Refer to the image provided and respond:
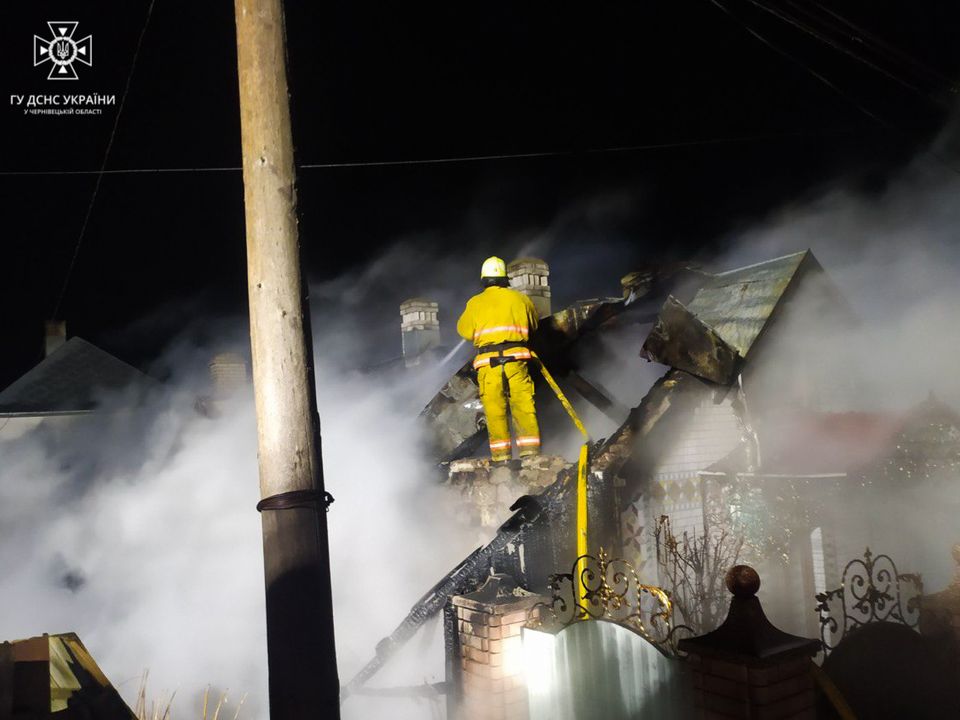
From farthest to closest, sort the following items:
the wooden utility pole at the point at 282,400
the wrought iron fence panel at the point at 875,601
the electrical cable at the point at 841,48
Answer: the electrical cable at the point at 841,48 < the wrought iron fence panel at the point at 875,601 < the wooden utility pole at the point at 282,400

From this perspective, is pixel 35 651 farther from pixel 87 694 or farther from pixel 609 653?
pixel 609 653

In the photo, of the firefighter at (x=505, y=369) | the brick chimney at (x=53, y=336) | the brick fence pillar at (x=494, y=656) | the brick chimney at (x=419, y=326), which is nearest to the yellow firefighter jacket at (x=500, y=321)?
the firefighter at (x=505, y=369)

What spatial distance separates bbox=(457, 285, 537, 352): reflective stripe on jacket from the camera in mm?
7602

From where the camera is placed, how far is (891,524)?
764cm

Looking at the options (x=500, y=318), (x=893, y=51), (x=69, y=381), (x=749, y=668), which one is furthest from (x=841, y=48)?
(x=69, y=381)

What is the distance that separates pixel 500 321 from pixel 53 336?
23756mm

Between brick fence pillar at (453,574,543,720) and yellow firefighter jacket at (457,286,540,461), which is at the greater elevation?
yellow firefighter jacket at (457,286,540,461)

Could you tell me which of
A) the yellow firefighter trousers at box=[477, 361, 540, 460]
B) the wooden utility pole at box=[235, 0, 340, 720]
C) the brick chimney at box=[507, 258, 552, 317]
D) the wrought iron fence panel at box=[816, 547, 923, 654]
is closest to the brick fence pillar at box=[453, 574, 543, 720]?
the wooden utility pole at box=[235, 0, 340, 720]

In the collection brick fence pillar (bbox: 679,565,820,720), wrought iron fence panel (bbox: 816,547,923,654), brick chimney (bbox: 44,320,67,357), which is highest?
brick chimney (bbox: 44,320,67,357)

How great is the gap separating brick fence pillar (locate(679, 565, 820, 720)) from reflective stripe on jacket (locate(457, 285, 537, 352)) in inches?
185

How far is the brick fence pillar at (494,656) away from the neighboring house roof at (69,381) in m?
22.1

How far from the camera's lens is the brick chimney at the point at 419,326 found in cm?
1612

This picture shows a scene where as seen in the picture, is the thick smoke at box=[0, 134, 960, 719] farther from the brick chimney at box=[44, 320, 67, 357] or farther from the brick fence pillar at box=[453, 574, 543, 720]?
the brick chimney at box=[44, 320, 67, 357]

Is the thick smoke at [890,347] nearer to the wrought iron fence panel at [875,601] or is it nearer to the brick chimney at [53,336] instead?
the wrought iron fence panel at [875,601]
